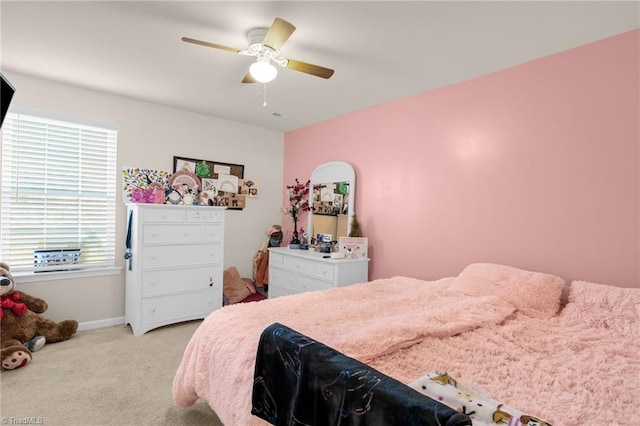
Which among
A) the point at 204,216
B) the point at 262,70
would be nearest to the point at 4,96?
the point at 262,70

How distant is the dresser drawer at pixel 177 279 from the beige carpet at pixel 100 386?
1.56 feet

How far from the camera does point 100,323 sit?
342 cm

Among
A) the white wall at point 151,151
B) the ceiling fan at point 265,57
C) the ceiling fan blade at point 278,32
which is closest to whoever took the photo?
the ceiling fan blade at point 278,32

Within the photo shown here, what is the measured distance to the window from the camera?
301 cm

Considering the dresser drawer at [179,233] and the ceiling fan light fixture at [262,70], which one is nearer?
the ceiling fan light fixture at [262,70]

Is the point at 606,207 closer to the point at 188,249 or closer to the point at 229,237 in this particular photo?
the point at 188,249

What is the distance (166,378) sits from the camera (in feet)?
7.89

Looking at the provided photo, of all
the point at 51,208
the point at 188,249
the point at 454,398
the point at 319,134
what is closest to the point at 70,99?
the point at 51,208

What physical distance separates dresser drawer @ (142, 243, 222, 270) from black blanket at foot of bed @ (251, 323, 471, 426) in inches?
95.4

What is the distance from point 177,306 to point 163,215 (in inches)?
38.3

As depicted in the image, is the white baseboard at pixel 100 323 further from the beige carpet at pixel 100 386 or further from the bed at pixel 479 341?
the bed at pixel 479 341

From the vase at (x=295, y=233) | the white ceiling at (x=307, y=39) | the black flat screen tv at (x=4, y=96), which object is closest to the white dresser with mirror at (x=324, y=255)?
the vase at (x=295, y=233)

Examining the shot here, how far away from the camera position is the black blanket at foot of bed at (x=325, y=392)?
80 cm

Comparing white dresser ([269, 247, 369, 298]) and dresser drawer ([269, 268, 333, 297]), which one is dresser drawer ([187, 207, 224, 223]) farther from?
dresser drawer ([269, 268, 333, 297])
